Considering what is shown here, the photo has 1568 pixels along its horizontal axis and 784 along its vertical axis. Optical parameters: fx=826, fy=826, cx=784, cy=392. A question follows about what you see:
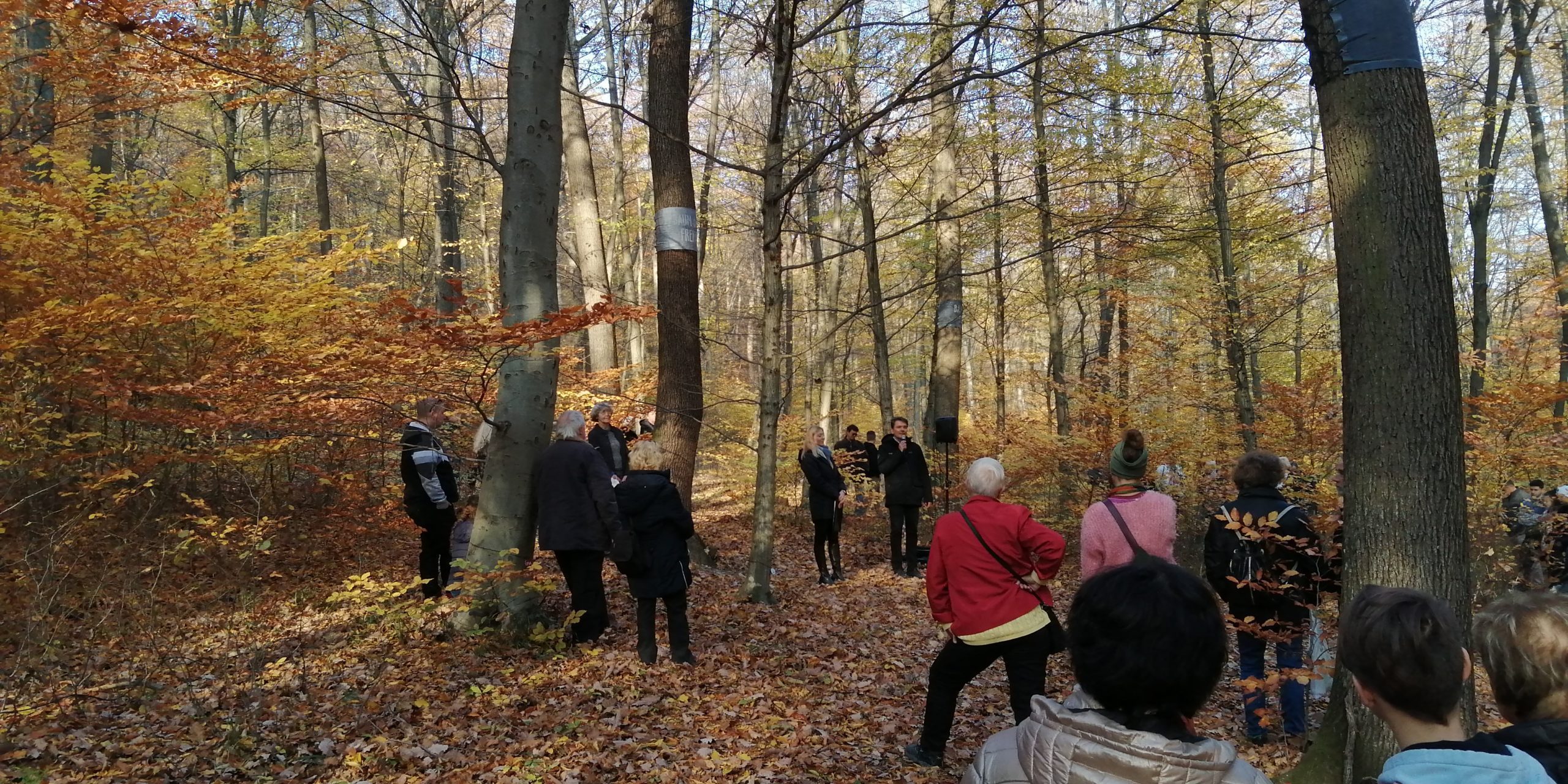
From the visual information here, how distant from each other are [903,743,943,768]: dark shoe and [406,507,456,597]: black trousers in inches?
167

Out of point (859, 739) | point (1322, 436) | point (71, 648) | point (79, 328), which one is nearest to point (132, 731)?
point (71, 648)

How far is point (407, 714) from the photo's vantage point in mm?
4707

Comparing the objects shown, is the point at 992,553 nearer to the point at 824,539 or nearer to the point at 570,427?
the point at 570,427

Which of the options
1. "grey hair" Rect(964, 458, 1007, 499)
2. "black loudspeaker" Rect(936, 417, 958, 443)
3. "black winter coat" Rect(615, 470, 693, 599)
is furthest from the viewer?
"black loudspeaker" Rect(936, 417, 958, 443)

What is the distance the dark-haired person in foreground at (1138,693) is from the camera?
5.32 ft

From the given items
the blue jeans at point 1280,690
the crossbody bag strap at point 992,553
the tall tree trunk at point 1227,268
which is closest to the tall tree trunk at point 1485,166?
the tall tree trunk at point 1227,268

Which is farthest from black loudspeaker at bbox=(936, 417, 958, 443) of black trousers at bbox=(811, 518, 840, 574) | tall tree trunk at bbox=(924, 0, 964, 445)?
tall tree trunk at bbox=(924, 0, 964, 445)

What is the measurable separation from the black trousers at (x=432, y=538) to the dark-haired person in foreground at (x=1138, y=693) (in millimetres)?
6149

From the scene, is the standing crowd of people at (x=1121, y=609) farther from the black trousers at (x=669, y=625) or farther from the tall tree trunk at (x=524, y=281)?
the tall tree trunk at (x=524, y=281)

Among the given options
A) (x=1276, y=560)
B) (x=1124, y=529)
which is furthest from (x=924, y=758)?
(x=1276, y=560)

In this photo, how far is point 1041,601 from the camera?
429 cm

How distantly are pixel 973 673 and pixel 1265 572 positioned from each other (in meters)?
1.86

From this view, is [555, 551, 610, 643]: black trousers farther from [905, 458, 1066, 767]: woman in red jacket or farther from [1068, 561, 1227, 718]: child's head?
[1068, 561, 1227, 718]: child's head

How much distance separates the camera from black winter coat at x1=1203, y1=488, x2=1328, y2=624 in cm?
466
